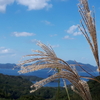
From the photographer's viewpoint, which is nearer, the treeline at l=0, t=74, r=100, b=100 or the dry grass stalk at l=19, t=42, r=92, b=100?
the dry grass stalk at l=19, t=42, r=92, b=100

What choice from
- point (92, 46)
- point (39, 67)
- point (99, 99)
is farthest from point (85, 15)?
point (99, 99)

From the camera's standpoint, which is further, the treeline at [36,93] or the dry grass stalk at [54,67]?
the treeline at [36,93]

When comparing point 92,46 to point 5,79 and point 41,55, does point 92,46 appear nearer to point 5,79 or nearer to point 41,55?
point 41,55

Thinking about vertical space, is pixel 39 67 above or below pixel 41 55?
below

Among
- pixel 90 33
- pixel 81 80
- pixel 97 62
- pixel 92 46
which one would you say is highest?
pixel 90 33

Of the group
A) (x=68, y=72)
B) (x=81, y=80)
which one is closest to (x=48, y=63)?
(x=68, y=72)

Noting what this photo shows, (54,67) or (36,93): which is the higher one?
(54,67)

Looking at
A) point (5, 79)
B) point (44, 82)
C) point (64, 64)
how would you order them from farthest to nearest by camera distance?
1. point (5, 79)
2. point (64, 64)
3. point (44, 82)

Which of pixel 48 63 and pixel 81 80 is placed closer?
pixel 48 63

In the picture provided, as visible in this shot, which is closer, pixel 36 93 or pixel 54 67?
pixel 54 67

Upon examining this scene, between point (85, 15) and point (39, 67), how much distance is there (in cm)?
67

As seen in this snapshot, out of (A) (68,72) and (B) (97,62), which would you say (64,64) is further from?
(B) (97,62)

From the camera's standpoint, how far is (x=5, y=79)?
31.6m

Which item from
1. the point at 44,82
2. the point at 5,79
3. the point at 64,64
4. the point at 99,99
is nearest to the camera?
the point at 44,82
